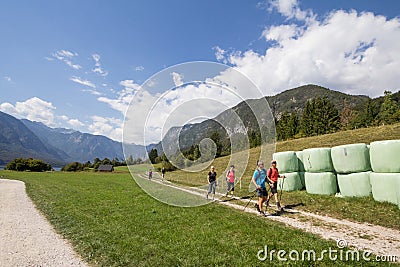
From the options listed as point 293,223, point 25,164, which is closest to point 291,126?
point 293,223

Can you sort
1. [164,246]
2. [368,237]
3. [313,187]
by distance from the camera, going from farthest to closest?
1. [313,187]
2. [368,237]
3. [164,246]

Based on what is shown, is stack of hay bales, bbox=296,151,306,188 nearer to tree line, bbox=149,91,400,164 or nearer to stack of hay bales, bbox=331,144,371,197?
stack of hay bales, bbox=331,144,371,197

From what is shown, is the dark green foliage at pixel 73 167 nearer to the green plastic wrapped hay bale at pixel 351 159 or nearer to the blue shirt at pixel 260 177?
the blue shirt at pixel 260 177

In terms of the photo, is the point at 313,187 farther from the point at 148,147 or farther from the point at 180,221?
the point at 148,147

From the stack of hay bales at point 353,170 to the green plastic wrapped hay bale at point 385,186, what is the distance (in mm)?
750

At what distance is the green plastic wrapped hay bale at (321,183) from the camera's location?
16.6 metres

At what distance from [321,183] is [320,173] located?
2.31 ft

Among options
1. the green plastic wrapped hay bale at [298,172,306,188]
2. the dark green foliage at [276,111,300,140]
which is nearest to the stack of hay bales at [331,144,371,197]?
the green plastic wrapped hay bale at [298,172,306,188]

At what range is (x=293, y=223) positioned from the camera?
11148mm

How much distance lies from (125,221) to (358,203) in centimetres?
1190

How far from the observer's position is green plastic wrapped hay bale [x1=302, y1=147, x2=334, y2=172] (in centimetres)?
1712

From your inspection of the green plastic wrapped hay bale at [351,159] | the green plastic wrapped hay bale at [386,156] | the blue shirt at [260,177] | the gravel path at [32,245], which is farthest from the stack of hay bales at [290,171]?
the gravel path at [32,245]

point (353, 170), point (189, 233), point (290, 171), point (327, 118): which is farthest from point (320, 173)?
point (327, 118)

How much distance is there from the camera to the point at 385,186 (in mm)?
12828
